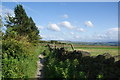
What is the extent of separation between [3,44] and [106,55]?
6.66m

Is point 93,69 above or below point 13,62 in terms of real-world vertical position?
below

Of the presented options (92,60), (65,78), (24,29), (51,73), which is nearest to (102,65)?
(92,60)

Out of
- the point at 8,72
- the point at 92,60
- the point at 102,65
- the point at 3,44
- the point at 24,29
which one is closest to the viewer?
the point at 102,65

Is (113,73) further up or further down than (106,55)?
further down

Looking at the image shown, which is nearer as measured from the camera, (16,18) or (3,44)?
(3,44)

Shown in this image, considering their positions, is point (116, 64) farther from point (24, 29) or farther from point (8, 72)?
point (24, 29)

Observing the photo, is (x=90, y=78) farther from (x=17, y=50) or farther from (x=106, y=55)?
(x=17, y=50)

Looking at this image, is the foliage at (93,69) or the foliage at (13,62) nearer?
the foliage at (93,69)

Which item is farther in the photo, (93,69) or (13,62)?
(13,62)

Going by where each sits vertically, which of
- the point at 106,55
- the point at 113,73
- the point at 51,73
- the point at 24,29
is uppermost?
the point at 24,29

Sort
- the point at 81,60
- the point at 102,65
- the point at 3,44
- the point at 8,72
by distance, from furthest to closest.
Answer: the point at 3,44 < the point at 81,60 < the point at 8,72 < the point at 102,65

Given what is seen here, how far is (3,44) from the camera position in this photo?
10914mm

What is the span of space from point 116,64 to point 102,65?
2.17 feet

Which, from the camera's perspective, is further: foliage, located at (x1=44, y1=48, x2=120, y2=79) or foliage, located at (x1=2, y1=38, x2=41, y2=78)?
foliage, located at (x1=2, y1=38, x2=41, y2=78)
